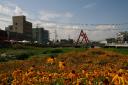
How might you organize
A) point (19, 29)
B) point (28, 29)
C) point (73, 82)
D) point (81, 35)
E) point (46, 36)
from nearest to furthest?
point (73, 82), point (81, 35), point (19, 29), point (28, 29), point (46, 36)

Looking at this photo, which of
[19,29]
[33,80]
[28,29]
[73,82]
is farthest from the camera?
[28,29]

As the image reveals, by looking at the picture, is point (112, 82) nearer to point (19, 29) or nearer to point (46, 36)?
point (19, 29)

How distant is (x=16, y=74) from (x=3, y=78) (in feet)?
1.32

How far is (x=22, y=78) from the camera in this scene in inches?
326

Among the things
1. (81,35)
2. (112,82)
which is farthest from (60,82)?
(81,35)

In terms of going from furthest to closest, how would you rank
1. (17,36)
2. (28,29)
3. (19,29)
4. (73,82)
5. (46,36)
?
(46,36) < (28,29) < (19,29) < (17,36) < (73,82)

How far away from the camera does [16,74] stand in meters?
9.05

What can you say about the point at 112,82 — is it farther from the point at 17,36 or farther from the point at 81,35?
the point at 17,36

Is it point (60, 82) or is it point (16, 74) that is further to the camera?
point (16, 74)

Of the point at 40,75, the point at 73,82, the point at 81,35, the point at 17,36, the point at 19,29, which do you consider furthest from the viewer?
the point at 19,29

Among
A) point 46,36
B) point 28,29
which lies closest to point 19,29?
point 28,29

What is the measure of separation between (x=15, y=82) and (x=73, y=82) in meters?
1.70

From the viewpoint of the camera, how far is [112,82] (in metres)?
7.05

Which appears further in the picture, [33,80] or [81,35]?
[81,35]
